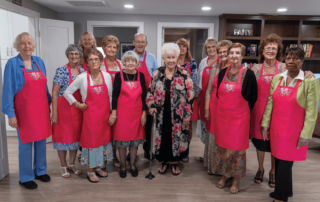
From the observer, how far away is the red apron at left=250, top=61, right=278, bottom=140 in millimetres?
2152

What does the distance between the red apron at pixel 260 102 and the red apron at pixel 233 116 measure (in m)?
0.20

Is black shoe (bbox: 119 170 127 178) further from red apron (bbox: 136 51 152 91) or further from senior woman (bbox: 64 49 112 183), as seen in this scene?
red apron (bbox: 136 51 152 91)

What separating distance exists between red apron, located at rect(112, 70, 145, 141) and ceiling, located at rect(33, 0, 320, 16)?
2277 mm

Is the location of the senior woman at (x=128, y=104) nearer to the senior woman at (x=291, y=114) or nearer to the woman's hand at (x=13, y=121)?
the woman's hand at (x=13, y=121)

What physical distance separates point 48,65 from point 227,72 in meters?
3.40

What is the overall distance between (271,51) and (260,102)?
1.68 feet

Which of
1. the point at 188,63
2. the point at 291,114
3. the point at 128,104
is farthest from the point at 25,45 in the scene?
the point at 291,114

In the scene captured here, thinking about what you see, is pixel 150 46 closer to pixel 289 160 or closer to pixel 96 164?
pixel 96 164

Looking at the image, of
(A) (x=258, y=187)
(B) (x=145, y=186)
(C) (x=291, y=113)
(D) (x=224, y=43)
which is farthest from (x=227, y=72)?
(B) (x=145, y=186)

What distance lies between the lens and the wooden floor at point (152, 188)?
7.08ft

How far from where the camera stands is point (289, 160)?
1.84 m

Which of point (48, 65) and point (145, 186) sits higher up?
point (48, 65)

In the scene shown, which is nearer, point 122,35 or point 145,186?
point 145,186

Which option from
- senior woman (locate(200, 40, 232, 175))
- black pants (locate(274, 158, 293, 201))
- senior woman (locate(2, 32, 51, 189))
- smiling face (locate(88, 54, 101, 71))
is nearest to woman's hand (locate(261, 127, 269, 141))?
black pants (locate(274, 158, 293, 201))
